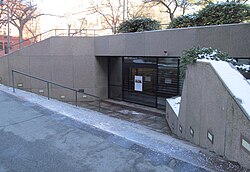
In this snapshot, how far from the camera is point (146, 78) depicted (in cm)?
1285

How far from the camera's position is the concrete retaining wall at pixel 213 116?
9.65 ft

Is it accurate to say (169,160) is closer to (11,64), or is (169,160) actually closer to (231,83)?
(231,83)

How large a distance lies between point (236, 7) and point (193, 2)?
927 centimetres

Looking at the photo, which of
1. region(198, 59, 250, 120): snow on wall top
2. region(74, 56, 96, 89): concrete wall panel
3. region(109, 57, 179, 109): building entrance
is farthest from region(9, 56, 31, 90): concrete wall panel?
region(198, 59, 250, 120): snow on wall top

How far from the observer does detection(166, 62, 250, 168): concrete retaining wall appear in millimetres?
2941

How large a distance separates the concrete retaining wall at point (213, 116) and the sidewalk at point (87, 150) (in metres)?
0.27

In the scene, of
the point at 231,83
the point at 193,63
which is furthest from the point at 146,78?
the point at 231,83

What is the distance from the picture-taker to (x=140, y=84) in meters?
13.2

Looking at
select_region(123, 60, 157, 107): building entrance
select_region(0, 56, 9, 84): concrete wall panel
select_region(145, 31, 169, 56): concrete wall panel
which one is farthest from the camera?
select_region(0, 56, 9, 84): concrete wall panel

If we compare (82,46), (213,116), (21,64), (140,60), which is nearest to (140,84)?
(140,60)

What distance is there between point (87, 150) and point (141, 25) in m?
9.12

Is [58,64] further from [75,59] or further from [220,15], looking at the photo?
[220,15]

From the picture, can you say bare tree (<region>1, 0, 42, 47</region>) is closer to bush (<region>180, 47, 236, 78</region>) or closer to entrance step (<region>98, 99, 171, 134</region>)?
entrance step (<region>98, 99, 171, 134</region>)

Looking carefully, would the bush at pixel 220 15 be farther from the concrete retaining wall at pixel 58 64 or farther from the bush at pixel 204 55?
the concrete retaining wall at pixel 58 64
